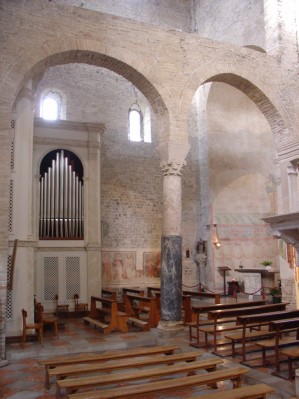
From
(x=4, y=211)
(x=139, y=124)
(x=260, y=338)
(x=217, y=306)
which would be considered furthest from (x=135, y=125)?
(x=260, y=338)

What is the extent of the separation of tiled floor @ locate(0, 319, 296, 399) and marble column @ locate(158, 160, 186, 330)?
16.6 inches

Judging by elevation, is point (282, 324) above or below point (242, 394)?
above

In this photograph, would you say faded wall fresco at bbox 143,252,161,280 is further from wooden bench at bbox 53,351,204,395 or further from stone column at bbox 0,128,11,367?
wooden bench at bbox 53,351,204,395

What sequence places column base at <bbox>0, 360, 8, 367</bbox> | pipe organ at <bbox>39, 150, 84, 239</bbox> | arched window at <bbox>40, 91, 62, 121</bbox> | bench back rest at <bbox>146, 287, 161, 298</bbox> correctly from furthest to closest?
1. arched window at <bbox>40, 91, 62, 121</bbox>
2. bench back rest at <bbox>146, 287, 161, 298</bbox>
3. pipe organ at <bbox>39, 150, 84, 239</bbox>
4. column base at <bbox>0, 360, 8, 367</bbox>

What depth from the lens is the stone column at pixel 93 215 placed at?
40.0ft

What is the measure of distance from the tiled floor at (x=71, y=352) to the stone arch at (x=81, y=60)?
4.39 metres

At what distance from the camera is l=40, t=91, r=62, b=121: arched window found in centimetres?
1544

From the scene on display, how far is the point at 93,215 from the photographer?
1250cm

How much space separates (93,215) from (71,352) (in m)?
5.39

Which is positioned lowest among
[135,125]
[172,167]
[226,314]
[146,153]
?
[226,314]

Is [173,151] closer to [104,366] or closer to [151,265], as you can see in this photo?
[104,366]

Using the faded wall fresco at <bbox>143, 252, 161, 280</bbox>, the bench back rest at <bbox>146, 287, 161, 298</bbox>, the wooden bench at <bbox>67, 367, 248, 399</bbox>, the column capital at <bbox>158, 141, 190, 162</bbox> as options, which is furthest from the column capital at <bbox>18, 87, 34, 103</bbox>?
the faded wall fresco at <bbox>143, 252, 161, 280</bbox>

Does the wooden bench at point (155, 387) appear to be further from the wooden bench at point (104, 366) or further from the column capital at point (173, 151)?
the column capital at point (173, 151)

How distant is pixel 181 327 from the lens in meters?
9.02
